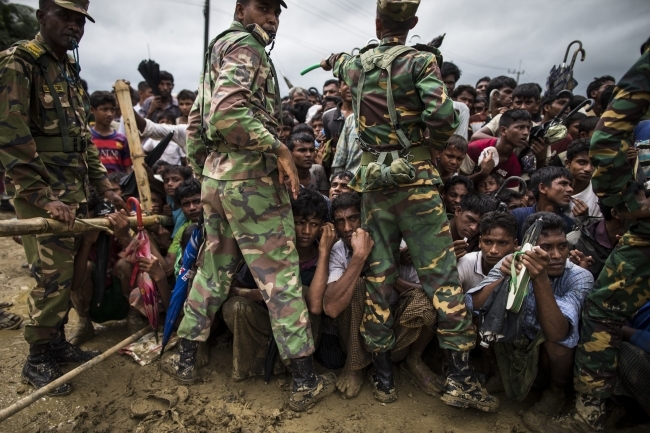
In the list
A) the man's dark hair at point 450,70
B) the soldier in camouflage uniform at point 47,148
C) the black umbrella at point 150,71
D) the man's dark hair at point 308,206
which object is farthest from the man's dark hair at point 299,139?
the black umbrella at point 150,71

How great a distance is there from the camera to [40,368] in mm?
2902

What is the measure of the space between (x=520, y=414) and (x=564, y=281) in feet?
2.96

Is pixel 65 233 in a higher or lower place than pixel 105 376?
higher

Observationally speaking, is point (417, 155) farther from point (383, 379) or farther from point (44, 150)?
point (44, 150)

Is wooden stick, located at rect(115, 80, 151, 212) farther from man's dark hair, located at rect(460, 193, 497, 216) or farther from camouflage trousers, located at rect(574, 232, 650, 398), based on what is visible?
camouflage trousers, located at rect(574, 232, 650, 398)

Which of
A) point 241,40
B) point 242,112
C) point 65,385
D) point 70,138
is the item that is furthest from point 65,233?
point 241,40

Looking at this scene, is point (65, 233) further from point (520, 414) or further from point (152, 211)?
point (520, 414)

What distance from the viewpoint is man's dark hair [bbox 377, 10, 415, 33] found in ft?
8.73

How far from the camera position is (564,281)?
269cm

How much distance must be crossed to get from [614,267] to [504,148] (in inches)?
88.6

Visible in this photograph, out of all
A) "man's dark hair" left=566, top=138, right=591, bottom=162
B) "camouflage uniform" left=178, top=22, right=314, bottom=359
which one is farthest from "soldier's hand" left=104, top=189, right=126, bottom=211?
"man's dark hair" left=566, top=138, right=591, bottom=162

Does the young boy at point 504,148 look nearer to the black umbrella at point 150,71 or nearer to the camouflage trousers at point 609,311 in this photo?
the camouflage trousers at point 609,311

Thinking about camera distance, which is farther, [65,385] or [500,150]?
[500,150]

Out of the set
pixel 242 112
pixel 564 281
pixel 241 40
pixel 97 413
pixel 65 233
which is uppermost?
pixel 241 40
